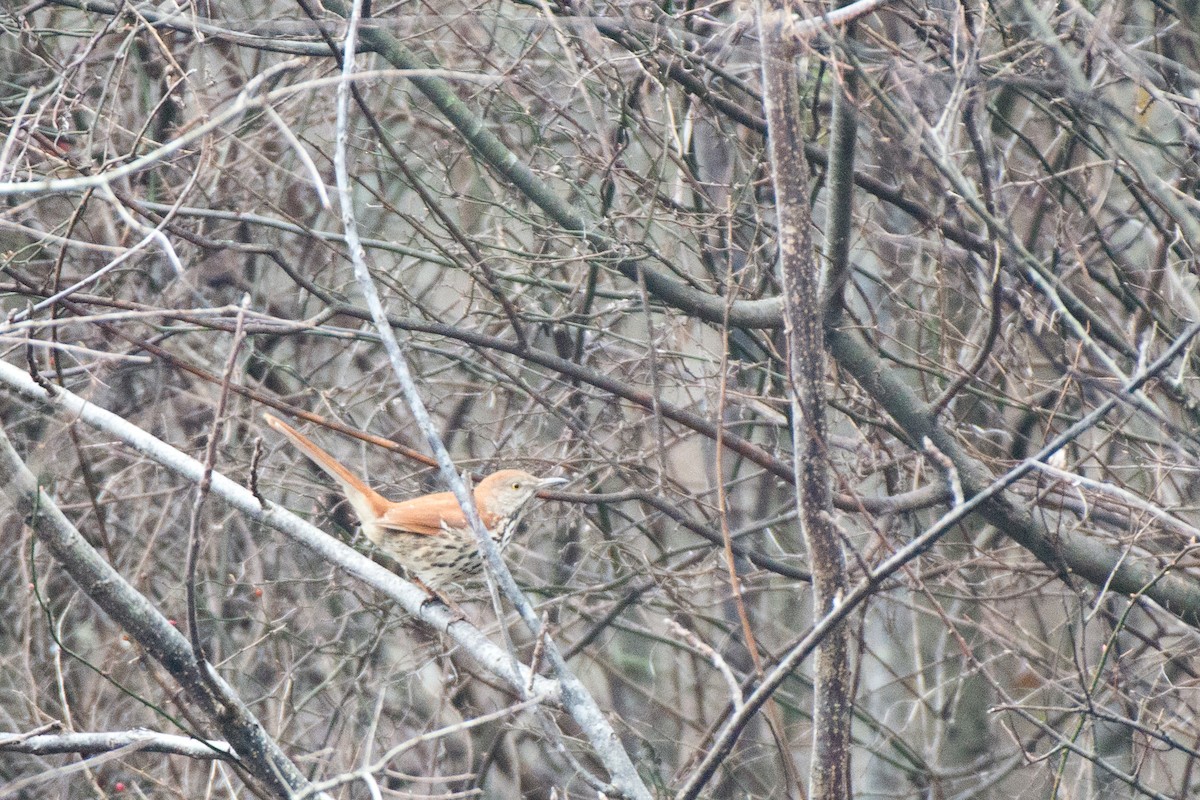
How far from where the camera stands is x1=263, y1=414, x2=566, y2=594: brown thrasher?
14.3ft

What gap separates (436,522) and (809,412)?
7.17 ft

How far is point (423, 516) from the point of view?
14.7 feet

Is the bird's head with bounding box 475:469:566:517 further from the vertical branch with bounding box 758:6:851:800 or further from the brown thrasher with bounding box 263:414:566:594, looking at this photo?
the vertical branch with bounding box 758:6:851:800

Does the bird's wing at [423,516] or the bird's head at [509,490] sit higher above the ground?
the bird's head at [509,490]

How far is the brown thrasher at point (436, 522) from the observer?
4.35 metres

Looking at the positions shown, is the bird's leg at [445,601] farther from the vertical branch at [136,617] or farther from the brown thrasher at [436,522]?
the vertical branch at [136,617]

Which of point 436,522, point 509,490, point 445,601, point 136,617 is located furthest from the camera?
point 509,490

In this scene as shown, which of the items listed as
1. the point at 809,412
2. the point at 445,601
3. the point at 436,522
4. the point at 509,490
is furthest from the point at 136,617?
the point at 509,490

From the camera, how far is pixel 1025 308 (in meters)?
4.31

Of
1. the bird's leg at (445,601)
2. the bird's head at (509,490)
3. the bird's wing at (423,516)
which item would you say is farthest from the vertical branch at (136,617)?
the bird's head at (509,490)

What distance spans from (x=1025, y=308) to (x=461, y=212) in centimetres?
336

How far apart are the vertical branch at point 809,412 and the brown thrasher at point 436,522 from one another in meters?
1.84

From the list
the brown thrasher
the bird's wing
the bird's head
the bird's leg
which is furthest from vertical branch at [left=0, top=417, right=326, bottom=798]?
the bird's head

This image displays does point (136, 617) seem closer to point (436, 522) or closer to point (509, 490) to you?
point (436, 522)
